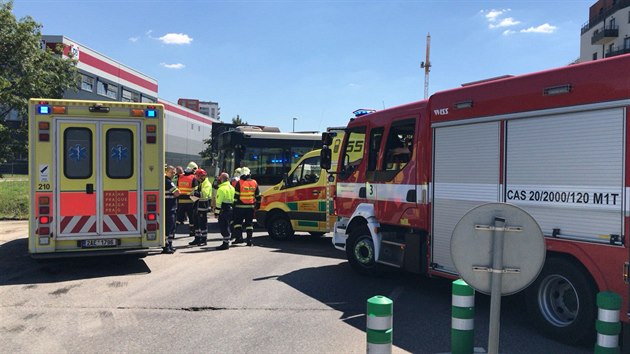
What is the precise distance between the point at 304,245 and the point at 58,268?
5432 millimetres

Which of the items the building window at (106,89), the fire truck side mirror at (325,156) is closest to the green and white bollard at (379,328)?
the fire truck side mirror at (325,156)

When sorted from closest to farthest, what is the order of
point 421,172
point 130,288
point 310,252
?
point 421,172 → point 130,288 → point 310,252

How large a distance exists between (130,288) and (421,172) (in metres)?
4.67

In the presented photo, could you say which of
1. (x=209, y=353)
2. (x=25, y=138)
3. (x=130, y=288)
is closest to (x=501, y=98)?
(x=209, y=353)

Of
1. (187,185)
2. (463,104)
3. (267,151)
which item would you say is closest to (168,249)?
(187,185)

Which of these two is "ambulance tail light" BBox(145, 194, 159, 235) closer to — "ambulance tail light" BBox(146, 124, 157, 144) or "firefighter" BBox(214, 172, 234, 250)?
"ambulance tail light" BBox(146, 124, 157, 144)

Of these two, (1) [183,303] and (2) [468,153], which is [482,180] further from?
(1) [183,303]

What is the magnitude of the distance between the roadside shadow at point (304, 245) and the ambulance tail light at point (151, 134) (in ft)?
12.7

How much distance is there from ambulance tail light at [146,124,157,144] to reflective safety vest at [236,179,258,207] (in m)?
3.03

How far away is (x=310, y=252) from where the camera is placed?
35.0 ft

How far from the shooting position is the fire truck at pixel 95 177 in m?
7.81

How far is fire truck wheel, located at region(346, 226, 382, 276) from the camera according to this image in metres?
7.79

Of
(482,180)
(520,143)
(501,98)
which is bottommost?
(482,180)

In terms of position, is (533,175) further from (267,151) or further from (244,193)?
(267,151)
